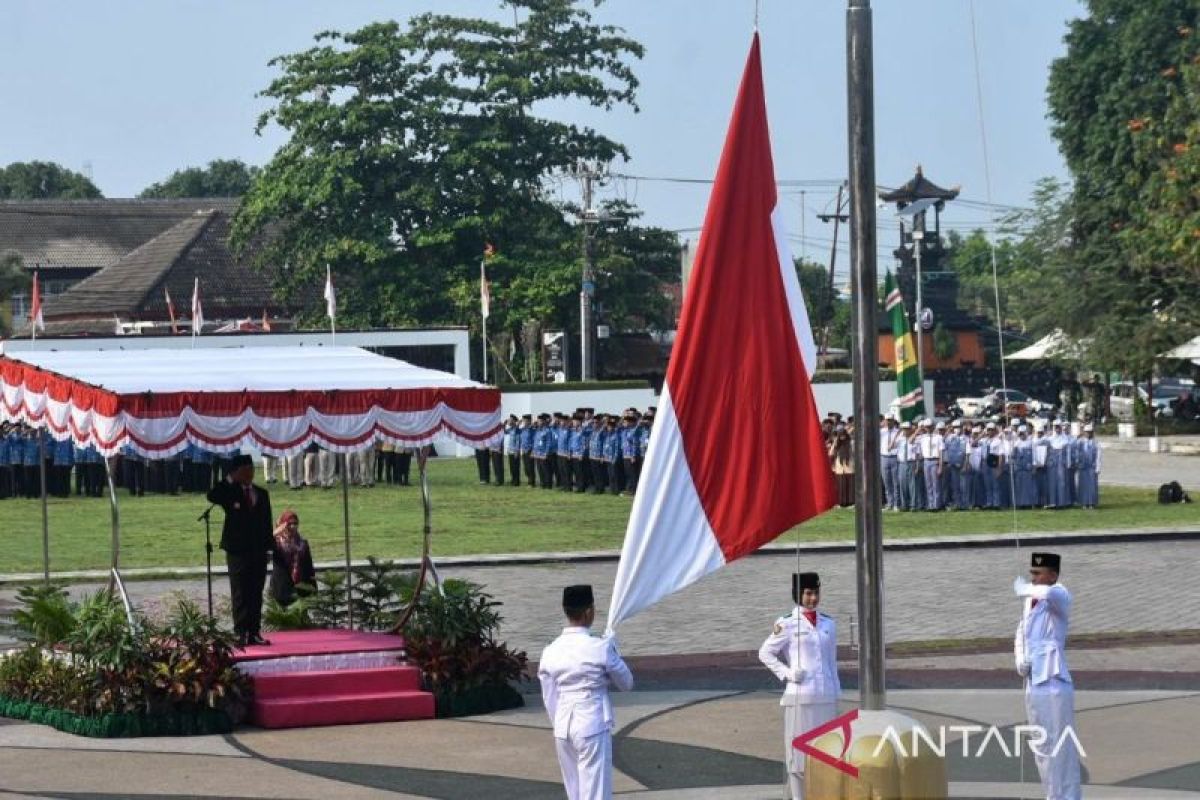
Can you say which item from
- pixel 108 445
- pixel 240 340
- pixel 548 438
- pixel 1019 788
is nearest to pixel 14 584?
pixel 108 445

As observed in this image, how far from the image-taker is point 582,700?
10.8 meters

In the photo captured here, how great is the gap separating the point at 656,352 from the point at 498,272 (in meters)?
9.84

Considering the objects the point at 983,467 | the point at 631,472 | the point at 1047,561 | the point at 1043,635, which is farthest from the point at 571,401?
the point at 1043,635

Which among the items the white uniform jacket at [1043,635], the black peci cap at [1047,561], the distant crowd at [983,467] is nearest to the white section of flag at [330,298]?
the distant crowd at [983,467]

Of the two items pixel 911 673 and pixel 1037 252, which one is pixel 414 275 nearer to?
pixel 1037 252

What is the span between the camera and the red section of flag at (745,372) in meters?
9.50

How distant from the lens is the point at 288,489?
44.1 m

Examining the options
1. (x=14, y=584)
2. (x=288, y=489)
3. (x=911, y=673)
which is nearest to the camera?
(x=911, y=673)

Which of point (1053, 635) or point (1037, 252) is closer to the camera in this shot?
point (1053, 635)

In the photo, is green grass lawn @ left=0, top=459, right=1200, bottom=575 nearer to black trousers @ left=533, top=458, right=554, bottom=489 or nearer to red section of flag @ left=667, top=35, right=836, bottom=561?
black trousers @ left=533, top=458, right=554, bottom=489

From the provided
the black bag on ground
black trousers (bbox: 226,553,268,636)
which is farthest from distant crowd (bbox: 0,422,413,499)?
black trousers (bbox: 226,553,268,636)

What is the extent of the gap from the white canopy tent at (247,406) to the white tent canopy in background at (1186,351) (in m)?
41.9

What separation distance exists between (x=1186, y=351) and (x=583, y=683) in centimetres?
4929

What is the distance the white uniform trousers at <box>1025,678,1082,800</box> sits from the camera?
1178 cm
